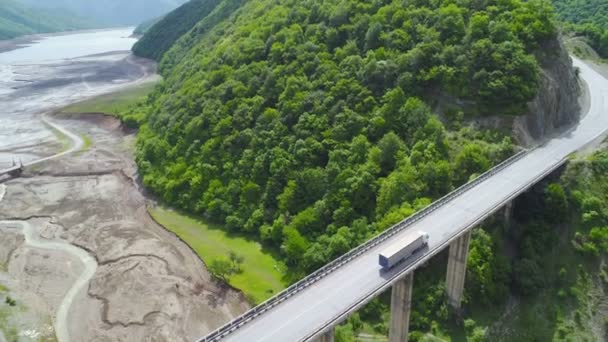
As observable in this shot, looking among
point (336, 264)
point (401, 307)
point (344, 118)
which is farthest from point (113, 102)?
A: point (401, 307)

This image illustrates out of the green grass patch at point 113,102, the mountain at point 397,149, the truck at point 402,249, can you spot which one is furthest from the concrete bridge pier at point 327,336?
the green grass patch at point 113,102

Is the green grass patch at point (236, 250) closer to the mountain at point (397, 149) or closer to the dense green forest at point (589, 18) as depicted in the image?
the mountain at point (397, 149)

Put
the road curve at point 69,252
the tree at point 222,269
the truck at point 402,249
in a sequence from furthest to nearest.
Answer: the tree at point 222,269, the road curve at point 69,252, the truck at point 402,249

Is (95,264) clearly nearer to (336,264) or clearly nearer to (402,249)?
(336,264)

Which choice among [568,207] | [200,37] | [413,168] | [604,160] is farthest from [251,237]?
[200,37]

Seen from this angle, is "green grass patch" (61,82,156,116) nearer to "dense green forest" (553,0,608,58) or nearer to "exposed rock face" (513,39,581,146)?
"exposed rock face" (513,39,581,146)

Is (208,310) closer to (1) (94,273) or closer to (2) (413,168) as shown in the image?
(1) (94,273)
